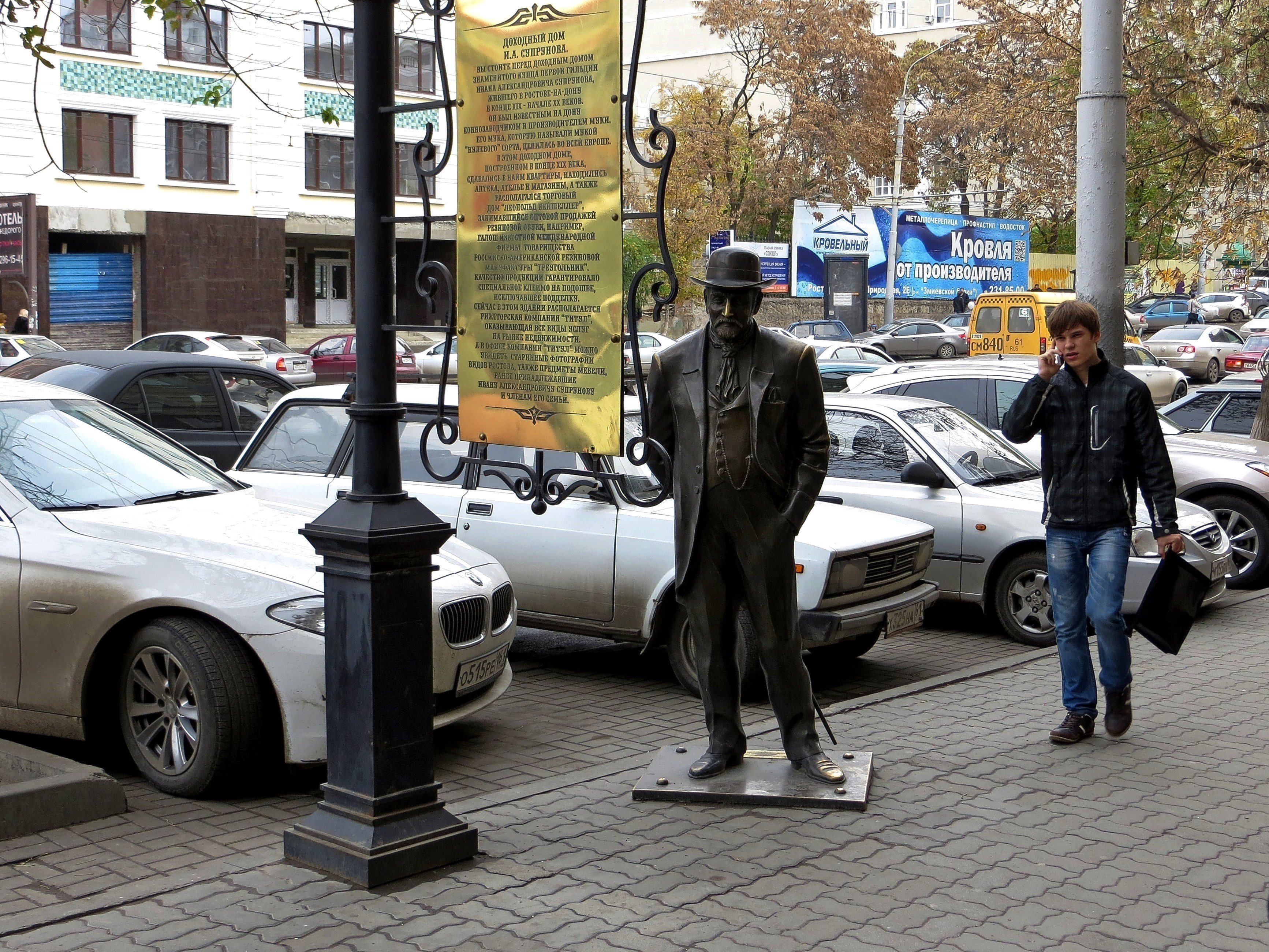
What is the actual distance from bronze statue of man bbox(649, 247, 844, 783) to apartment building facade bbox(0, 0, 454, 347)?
34.1 meters

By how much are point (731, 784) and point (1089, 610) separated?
1.90 metres

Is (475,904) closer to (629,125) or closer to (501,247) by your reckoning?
(501,247)

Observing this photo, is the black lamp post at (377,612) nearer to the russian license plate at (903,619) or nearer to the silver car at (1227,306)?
the russian license plate at (903,619)

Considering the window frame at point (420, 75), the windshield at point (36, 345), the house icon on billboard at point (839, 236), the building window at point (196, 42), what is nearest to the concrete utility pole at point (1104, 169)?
the windshield at point (36, 345)

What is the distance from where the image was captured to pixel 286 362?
1261 inches

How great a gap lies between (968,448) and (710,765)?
4821 mm

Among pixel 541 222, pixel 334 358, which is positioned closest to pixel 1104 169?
pixel 541 222

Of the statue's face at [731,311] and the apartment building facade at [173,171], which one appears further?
the apartment building facade at [173,171]

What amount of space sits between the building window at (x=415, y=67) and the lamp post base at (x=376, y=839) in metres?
43.1

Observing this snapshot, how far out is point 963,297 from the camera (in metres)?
49.5

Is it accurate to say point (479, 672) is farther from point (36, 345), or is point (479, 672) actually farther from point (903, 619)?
point (36, 345)

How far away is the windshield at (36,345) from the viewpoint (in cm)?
2481

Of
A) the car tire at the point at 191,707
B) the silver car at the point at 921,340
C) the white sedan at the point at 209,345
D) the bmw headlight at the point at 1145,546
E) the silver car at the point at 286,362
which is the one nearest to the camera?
the car tire at the point at 191,707

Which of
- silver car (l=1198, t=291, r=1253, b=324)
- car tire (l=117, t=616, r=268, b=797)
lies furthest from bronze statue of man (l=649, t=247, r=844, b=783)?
silver car (l=1198, t=291, r=1253, b=324)
